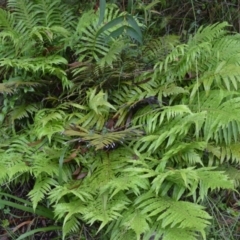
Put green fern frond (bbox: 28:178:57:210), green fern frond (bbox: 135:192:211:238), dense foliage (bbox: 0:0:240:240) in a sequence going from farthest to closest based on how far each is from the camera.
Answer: green fern frond (bbox: 28:178:57:210) < dense foliage (bbox: 0:0:240:240) < green fern frond (bbox: 135:192:211:238)

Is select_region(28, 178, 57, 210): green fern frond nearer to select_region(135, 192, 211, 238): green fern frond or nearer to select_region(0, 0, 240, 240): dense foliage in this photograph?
select_region(0, 0, 240, 240): dense foliage

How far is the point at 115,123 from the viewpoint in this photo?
2.70m

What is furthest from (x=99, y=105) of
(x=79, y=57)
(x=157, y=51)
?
(x=157, y=51)

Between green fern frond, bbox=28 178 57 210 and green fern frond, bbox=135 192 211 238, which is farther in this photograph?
green fern frond, bbox=28 178 57 210

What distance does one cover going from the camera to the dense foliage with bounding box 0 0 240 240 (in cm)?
223

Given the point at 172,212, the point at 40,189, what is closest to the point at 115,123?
the point at 40,189

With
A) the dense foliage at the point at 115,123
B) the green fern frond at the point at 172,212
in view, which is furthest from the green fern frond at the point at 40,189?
the green fern frond at the point at 172,212

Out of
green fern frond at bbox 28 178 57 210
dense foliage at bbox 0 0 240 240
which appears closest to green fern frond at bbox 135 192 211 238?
dense foliage at bbox 0 0 240 240

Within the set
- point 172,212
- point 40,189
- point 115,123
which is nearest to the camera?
point 172,212

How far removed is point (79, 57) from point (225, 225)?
1.54 metres

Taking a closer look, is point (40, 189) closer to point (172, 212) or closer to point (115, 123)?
point (115, 123)

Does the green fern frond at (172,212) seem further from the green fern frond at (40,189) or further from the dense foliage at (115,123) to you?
the green fern frond at (40,189)

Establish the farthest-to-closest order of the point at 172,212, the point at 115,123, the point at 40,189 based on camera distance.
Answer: the point at 115,123 → the point at 40,189 → the point at 172,212

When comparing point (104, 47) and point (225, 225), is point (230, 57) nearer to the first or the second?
point (104, 47)
